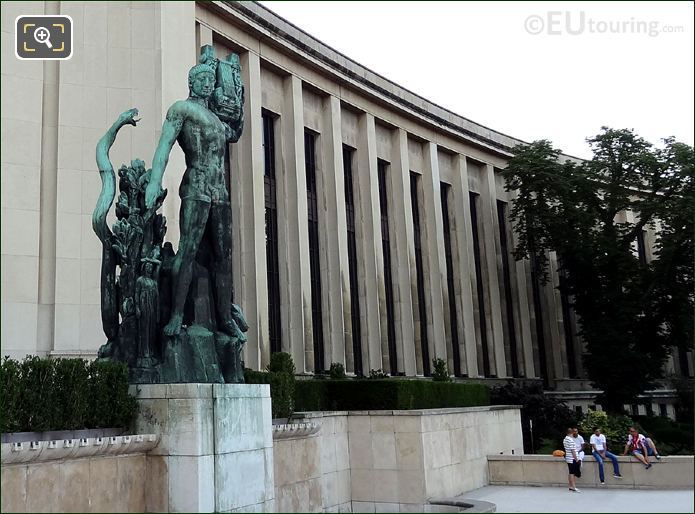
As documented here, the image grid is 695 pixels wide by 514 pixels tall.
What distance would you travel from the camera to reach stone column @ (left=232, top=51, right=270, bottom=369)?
2388 cm

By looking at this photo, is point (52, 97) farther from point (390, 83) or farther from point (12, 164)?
point (390, 83)

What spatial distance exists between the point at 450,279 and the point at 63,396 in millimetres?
29059

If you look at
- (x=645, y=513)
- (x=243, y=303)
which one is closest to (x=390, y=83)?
(x=243, y=303)

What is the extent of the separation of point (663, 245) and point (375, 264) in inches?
594

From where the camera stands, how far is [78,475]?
350 inches

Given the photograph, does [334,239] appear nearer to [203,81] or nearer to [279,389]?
[279,389]

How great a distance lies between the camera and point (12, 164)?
18188mm

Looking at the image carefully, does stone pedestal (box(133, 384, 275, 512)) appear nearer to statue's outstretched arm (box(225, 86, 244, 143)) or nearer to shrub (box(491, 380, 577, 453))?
statue's outstretched arm (box(225, 86, 244, 143))

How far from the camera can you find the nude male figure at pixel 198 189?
436 inches

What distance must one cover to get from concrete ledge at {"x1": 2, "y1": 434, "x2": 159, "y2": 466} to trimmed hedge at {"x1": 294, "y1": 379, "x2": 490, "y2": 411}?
7.90m

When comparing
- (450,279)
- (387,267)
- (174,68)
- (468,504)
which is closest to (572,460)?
(468,504)

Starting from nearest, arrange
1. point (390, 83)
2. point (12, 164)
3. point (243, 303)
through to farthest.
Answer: point (12, 164), point (243, 303), point (390, 83)

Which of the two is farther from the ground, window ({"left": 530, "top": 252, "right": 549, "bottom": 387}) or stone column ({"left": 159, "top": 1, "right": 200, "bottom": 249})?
stone column ({"left": 159, "top": 1, "right": 200, "bottom": 249})

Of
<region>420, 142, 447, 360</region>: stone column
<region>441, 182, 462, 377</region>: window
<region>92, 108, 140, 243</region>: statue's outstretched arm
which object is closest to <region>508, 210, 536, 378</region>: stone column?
<region>441, 182, 462, 377</region>: window
